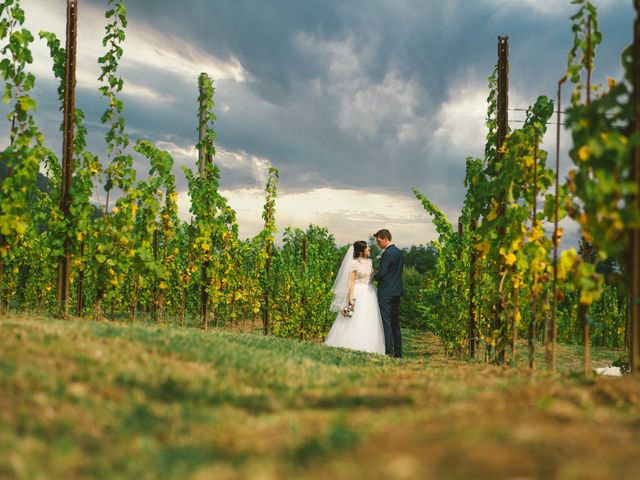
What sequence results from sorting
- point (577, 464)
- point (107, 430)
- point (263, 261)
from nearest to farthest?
point (577, 464) → point (107, 430) → point (263, 261)

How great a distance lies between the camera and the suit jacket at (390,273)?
10109mm

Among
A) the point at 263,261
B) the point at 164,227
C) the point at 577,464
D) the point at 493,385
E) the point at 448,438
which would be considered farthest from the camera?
the point at 263,261

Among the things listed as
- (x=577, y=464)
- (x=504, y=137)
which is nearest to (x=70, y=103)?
(x=504, y=137)

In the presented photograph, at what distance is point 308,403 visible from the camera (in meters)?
3.96

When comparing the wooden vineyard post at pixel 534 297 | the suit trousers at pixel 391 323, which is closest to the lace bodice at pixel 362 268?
the suit trousers at pixel 391 323

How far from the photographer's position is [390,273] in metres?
10.2

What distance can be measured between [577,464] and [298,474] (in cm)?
120

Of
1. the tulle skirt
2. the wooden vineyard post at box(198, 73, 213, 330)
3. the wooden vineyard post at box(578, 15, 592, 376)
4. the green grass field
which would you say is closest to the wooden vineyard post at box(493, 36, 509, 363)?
the wooden vineyard post at box(578, 15, 592, 376)

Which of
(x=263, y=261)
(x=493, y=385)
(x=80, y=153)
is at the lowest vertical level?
(x=493, y=385)

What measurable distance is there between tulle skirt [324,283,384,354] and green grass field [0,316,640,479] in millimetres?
5415

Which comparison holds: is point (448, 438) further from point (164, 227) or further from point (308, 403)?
point (164, 227)

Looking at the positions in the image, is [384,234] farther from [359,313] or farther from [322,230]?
[322,230]

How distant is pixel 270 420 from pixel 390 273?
277 inches

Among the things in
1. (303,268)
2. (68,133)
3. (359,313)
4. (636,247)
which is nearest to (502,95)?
(359,313)
